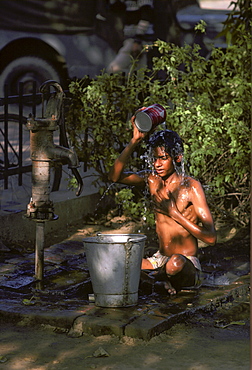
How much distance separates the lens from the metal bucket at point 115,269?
4.73 meters

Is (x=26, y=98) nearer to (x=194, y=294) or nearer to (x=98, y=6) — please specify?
(x=194, y=294)

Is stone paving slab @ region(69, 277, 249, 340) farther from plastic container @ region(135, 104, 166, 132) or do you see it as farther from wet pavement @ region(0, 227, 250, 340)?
plastic container @ region(135, 104, 166, 132)

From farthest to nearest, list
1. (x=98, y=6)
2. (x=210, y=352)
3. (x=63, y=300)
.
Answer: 1. (x=98, y=6)
2. (x=63, y=300)
3. (x=210, y=352)

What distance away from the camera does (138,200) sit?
26.0 ft

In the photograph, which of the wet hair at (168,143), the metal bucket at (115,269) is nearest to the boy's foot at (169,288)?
the metal bucket at (115,269)

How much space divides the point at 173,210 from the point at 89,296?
2.93ft

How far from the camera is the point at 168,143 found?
17.4 ft

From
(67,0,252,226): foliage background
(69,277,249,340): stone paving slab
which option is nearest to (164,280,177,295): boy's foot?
(69,277,249,340): stone paving slab

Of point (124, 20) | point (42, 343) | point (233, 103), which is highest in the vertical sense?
point (124, 20)

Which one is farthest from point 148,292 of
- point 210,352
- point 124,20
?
point 124,20

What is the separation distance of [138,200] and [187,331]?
348cm

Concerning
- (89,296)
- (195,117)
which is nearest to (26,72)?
(195,117)

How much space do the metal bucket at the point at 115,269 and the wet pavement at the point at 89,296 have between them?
3.3 inches

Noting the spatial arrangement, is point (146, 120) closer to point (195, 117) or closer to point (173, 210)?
point (173, 210)
